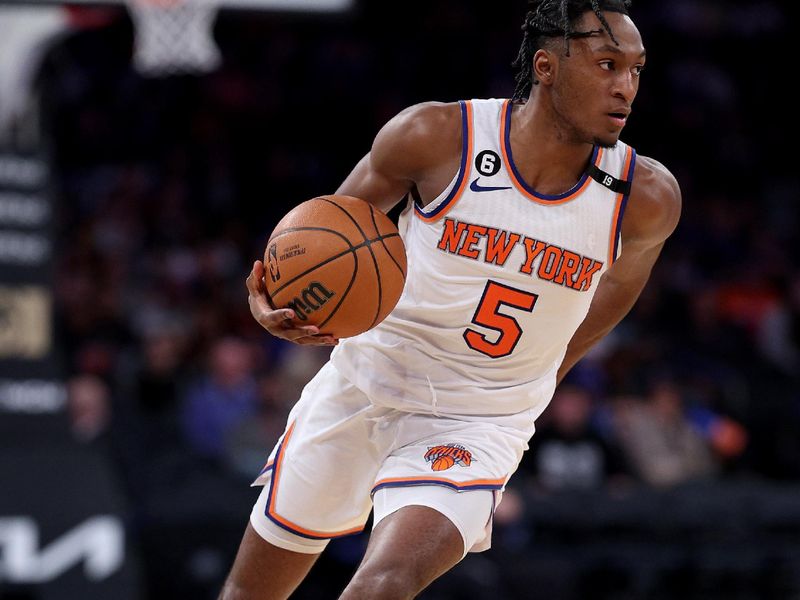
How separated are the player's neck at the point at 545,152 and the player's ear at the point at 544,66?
85 mm

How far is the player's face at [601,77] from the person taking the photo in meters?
3.94

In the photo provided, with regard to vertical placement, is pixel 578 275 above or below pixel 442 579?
above

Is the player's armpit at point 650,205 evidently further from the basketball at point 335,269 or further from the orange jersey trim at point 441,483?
the orange jersey trim at point 441,483

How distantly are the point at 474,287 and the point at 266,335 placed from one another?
6957 mm

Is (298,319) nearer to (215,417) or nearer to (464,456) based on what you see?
(464,456)

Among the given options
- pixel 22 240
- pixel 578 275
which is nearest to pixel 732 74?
pixel 22 240

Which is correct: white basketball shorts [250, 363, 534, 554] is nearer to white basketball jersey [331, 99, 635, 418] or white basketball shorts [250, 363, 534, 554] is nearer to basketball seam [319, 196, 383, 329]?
white basketball jersey [331, 99, 635, 418]

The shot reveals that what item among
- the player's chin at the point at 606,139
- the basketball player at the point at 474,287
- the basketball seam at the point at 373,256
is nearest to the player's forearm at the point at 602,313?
the basketball player at the point at 474,287

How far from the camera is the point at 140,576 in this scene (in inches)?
288

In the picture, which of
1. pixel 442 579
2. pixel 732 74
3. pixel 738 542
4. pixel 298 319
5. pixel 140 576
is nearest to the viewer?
pixel 298 319

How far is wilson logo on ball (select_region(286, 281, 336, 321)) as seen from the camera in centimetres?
389

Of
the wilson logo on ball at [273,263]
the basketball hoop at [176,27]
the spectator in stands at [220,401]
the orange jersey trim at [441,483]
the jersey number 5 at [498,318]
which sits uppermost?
the wilson logo on ball at [273,263]

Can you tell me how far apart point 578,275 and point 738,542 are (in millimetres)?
5222

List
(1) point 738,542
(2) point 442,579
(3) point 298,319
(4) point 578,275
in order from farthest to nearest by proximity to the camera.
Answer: (1) point 738,542 → (2) point 442,579 → (4) point 578,275 → (3) point 298,319
